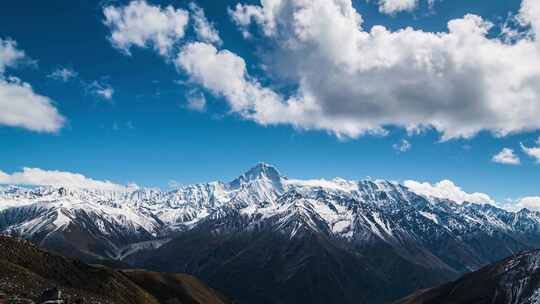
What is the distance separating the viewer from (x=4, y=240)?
140 m

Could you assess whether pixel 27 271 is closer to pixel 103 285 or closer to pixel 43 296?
pixel 43 296

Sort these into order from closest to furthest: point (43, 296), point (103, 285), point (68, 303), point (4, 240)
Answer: point (43, 296), point (68, 303), point (4, 240), point (103, 285)

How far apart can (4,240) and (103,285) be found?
37431 millimetres

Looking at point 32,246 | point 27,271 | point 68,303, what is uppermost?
point 32,246

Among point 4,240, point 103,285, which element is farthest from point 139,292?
point 4,240

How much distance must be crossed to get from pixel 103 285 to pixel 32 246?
27121 millimetres

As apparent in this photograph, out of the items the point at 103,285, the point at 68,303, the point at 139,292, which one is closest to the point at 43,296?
the point at 68,303

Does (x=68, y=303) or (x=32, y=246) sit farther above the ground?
(x=32, y=246)

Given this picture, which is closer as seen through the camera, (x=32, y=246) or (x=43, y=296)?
(x=43, y=296)

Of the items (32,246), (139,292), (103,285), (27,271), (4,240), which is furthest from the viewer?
(139,292)

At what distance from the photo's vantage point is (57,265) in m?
149

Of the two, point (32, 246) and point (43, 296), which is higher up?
point (32, 246)

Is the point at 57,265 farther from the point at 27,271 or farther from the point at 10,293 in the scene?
the point at 10,293

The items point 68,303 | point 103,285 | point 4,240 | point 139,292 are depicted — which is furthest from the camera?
point 139,292
